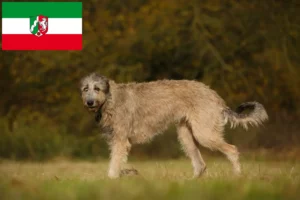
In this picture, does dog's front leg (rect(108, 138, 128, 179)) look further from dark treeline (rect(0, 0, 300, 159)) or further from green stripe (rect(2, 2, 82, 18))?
dark treeline (rect(0, 0, 300, 159))

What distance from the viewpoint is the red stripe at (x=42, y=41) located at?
12.1 meters

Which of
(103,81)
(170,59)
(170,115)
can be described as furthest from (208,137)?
(170,59)

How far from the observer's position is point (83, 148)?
581 inches

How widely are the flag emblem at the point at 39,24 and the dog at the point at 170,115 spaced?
3.24m

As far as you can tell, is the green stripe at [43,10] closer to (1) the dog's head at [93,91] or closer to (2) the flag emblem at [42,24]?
(2) the flag emblem at [42,24]

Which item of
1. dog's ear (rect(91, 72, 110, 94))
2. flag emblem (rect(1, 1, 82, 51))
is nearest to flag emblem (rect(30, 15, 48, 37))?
flag emblem (rect(1, 1, 82, 51))

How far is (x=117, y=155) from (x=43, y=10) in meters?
4.62

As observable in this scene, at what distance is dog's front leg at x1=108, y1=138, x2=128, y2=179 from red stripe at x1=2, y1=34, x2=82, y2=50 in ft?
12.5

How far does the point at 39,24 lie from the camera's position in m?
11.8

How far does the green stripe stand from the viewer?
1193 centimetres

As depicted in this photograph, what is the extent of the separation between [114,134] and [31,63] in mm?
7280

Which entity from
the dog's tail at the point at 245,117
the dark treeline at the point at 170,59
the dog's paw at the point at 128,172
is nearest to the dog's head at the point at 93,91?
the dog's paw at the point at 128,172

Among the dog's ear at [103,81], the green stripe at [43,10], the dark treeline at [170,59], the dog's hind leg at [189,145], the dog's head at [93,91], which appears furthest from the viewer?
the dark treeline at [170,59]

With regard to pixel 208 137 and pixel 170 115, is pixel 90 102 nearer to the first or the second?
pixel 170 115
